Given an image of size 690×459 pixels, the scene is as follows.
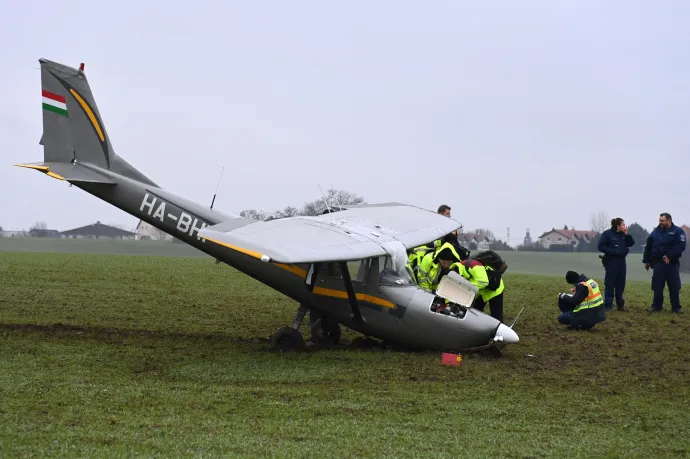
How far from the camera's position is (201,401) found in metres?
8.72

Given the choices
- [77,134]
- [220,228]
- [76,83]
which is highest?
[76,83]

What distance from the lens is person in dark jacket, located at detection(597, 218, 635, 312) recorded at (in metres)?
18.0

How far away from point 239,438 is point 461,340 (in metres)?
5.42

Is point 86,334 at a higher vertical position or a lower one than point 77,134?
lower

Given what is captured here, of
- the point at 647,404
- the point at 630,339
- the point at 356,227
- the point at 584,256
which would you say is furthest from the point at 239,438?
the point at 584,256

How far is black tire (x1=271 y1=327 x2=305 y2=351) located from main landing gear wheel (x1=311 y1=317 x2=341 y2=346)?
28.4 inches

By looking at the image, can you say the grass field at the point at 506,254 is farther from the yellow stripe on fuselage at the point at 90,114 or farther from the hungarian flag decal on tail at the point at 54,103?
the hungarian flag decal on tail at the point at 54,103

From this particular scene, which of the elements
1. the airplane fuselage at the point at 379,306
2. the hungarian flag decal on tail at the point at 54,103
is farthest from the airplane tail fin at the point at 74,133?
the airplane fuselage at the point at 379,306

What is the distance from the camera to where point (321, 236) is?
442 inches

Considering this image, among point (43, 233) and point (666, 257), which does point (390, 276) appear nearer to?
point (666, 257)

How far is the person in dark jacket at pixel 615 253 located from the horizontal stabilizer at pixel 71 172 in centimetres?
1135

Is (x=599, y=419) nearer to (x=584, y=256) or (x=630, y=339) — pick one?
(x=630, y=339)

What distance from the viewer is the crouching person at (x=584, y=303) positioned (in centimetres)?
1481

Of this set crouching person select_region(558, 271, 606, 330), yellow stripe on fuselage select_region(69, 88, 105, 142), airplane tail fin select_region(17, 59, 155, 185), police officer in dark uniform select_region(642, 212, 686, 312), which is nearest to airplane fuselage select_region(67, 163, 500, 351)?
airplane tail fin select_region(17, 59, 155, 185)
